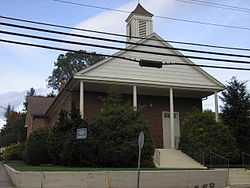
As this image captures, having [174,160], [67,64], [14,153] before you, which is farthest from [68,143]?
[67,64]

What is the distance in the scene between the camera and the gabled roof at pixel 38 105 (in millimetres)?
46731

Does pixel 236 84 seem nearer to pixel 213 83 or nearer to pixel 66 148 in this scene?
pixel 213 83

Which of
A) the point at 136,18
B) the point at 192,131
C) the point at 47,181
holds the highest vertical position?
the point at 136,18

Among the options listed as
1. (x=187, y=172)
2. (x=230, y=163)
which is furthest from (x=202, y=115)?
(x=187, y=172)

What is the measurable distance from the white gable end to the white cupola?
2475mm

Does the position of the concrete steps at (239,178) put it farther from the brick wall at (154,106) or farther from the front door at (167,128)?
the brick wall at (154,106)

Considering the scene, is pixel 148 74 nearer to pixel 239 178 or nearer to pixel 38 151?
pixel 38 151

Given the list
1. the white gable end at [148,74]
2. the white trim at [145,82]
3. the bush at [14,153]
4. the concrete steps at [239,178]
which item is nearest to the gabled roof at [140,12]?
the white gable end at [148,74]

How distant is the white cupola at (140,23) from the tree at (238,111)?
24.1 feet

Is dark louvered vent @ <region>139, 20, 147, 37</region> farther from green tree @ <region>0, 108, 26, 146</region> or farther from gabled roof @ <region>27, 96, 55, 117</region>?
green tree @ <region>0, 108, 26, 146</region>

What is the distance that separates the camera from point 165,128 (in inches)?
1315

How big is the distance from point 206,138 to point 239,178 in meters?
4.51

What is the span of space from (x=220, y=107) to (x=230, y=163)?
238 inches

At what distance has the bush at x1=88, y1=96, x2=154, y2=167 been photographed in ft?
79.0
